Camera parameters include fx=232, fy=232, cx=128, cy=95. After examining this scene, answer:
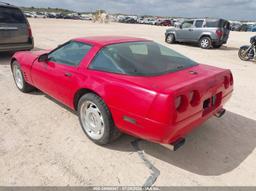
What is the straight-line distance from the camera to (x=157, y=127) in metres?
2.42

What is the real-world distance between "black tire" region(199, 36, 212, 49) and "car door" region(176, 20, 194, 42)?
38.3 inches

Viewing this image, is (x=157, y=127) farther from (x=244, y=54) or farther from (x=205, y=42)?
(x=205, y=42)

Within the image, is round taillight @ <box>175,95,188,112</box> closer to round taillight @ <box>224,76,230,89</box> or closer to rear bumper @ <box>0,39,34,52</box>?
round taillight @ <box>224,76,230,89</box>

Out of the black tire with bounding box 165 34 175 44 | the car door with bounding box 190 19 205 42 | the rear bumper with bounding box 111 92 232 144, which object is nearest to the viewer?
the rear bumper with bounding box 111 92 232 144

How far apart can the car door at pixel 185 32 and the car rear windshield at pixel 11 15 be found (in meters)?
10.1

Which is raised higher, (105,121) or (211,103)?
(211,103)

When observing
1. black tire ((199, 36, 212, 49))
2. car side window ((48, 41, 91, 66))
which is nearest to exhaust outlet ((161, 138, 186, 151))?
car side window ((48, 41, 91, 66))

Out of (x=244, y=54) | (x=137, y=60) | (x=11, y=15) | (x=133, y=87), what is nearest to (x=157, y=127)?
(x=133, y=87)

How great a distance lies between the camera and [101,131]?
3131 millimetres

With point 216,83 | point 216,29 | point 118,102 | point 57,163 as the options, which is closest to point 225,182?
point 216,83

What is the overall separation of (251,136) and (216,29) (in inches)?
441

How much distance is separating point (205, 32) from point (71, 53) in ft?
39.0

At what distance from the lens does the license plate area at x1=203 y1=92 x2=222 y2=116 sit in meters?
2.89

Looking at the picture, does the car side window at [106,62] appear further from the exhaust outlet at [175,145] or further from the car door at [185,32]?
the car door at [185,32]
